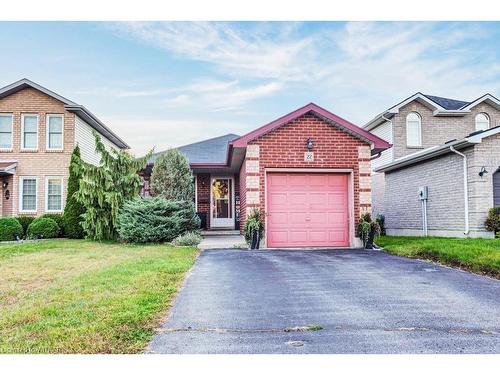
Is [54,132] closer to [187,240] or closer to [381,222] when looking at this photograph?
[187,240]

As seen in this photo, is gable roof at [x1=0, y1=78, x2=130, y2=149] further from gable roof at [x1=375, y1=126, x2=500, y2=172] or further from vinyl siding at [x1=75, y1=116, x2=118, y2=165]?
gable roof at [x1=375, y1=126, x2=500, y2=172]

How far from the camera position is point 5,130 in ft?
63.3

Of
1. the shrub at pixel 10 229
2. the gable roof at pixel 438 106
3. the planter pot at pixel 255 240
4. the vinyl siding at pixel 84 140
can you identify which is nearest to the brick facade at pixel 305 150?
the planter pot at pixel 255 240

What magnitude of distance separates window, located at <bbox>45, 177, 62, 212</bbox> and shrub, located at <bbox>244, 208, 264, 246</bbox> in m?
11.0

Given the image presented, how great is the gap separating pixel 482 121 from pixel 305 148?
1341cm

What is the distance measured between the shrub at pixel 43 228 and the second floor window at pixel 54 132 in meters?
3.96

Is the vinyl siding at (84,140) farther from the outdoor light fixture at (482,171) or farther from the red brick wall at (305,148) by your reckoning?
the outdoor light fixture at (482,171)

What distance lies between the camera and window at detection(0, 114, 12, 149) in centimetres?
1928

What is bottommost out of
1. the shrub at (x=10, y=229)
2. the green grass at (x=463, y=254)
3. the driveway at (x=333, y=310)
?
the driveway at (x=333, y=310)

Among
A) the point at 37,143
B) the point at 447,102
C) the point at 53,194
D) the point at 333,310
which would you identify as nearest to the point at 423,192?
the point at 447,102

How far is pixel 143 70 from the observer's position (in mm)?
16203

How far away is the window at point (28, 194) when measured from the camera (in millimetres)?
19123

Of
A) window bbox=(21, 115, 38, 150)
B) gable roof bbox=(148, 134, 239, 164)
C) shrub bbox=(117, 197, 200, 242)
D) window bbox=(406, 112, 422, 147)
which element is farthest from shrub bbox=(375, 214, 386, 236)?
window bbox=(21, 115, 38, 150)
